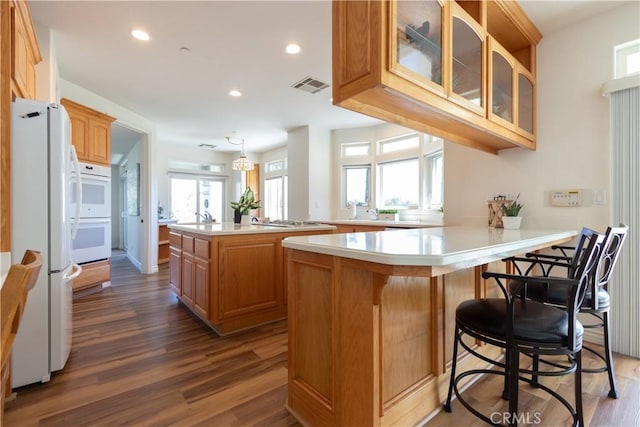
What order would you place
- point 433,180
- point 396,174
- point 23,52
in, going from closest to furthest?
point 23,52 → point 433,180 → point 396,174

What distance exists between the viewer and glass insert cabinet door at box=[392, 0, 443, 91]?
4.31 feet

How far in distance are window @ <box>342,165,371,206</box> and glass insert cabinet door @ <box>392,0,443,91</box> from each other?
391 cm

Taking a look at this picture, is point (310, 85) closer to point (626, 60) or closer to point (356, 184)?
point (356, 184)

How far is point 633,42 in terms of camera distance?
2.15 m

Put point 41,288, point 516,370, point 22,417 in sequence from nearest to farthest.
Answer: point 516,370 → point 22,417 → point 41,288

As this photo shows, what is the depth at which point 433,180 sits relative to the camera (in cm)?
445

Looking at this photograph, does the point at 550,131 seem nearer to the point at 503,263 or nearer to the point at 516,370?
the point at 503,263

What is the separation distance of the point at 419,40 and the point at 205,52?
234 cm

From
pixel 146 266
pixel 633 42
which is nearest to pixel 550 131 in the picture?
pixel 633 42

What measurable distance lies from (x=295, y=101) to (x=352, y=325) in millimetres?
3756

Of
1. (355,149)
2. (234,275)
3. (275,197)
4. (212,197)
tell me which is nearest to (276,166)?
(275,197)

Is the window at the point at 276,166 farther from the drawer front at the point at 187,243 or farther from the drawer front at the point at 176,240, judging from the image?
the drawer front at the point at 187,243

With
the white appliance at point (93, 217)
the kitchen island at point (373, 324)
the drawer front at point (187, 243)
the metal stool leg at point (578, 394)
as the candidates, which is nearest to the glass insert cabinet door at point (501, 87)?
the kitchen island at point (373, 324)

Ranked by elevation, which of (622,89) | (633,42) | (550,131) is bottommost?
(550,131)
